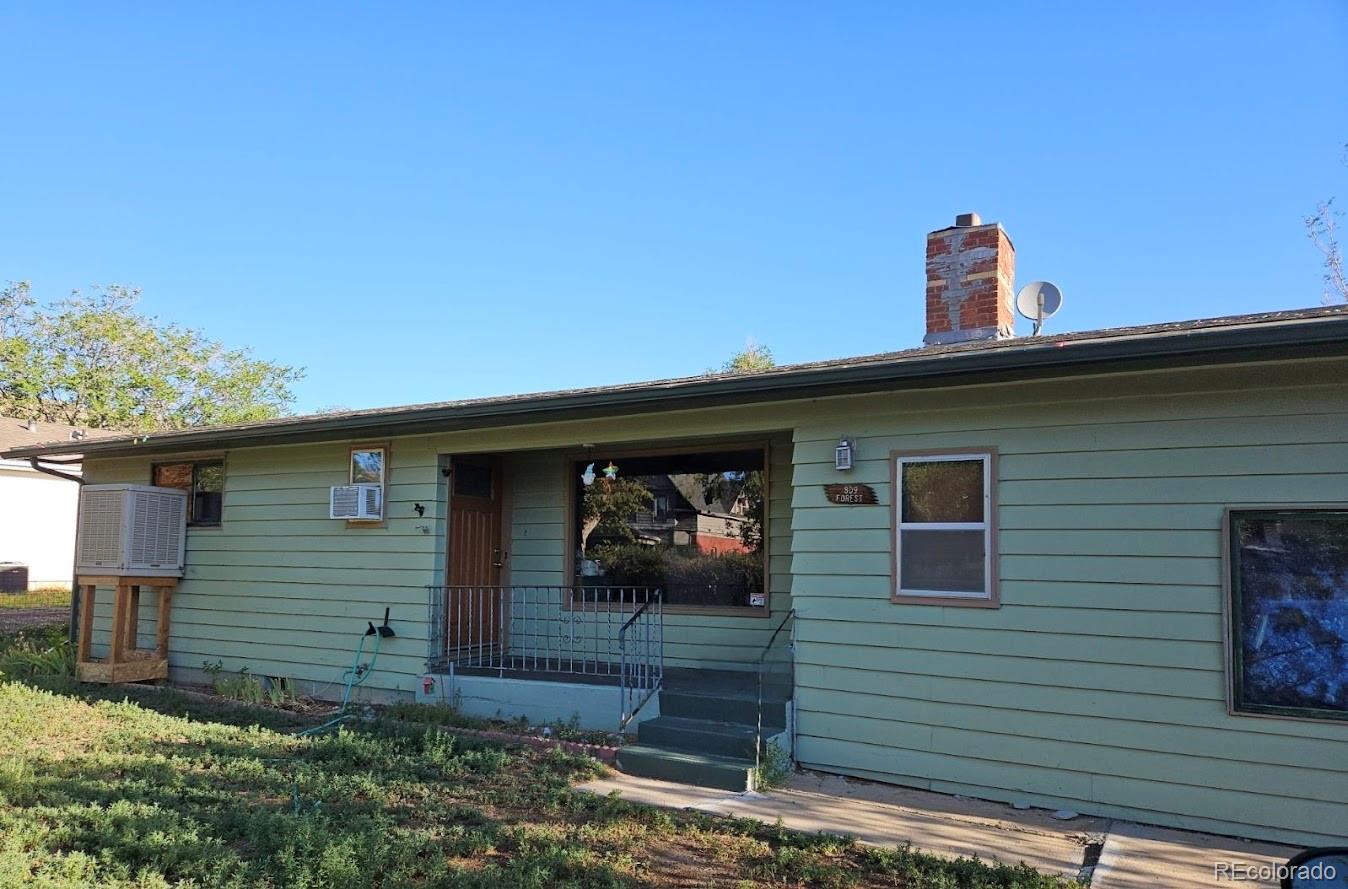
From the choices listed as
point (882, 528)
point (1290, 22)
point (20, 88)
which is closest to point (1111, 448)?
point (882, 528)

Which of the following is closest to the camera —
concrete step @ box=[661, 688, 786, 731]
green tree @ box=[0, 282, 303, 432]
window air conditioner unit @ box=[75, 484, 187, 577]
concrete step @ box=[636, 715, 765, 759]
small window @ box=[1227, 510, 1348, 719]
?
small window @ box=[1227, 510, 1348, 719]

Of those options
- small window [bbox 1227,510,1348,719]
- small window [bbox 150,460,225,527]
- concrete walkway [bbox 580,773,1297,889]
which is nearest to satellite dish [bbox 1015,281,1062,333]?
small window [bbox 1227,510,1348,719]

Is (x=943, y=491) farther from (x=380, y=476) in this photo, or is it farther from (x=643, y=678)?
(x=380, y=476)

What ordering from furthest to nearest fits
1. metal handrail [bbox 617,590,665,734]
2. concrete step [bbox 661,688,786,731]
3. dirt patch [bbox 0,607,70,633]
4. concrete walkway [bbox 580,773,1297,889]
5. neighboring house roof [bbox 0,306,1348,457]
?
dirt patch [bbox 0,607,70,633] → metal handrail [bbox 617,590,665,734] → concrete step [bbox 661,688,786,731] → neighboring house roof [bbox 0,306,1348,457] → concrete walkway [bbox 580,773,1297,889]

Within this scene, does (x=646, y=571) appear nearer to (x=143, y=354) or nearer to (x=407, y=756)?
(x=407, y=756)

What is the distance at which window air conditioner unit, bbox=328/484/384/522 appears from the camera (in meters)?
8.84

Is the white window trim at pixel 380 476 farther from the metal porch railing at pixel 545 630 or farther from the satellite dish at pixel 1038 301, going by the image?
the satellite dish at pixel 1038 301

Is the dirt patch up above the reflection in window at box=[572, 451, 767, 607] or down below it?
below

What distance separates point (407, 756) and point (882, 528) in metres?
3.83

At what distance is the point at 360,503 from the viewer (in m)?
8.85

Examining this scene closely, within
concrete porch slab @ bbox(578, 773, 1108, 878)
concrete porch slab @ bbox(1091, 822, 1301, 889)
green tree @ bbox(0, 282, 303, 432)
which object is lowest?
concrete porch slab @ bbox(578, 773, 1108, 878)

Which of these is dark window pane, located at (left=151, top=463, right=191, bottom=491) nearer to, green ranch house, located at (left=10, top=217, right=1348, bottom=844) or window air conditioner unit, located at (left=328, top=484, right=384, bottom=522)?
green ranch house, located at (left=10, top=217, right=1348, bottom=844)

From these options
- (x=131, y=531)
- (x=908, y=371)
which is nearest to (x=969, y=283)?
(x=908, y=371)

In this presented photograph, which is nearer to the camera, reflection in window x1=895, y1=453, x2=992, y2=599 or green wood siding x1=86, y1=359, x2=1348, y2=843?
green wood siding x1=86, y1=359, x2=1348, y2=843
